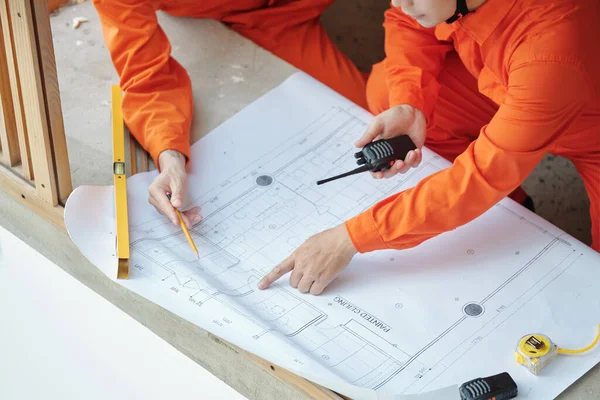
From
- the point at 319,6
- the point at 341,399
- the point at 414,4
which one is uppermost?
the point at 414,4

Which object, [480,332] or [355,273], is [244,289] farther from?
[480,332]

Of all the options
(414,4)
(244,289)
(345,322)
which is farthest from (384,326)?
(414,4)

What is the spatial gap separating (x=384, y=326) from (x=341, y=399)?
127mm

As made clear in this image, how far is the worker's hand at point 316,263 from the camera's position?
117cm

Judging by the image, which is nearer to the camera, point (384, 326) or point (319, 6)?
point (384, 326)

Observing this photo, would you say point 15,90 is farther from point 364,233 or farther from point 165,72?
point 364,233

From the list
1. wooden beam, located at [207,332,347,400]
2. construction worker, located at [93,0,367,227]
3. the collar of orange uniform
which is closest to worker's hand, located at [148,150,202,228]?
construction worker, located at [93,0,367,227]

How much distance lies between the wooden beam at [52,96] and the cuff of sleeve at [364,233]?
44 cm

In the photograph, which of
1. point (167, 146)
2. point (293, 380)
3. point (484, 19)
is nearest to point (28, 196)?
point (167, 146)

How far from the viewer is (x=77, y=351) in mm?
1292

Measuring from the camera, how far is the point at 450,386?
1.05 m

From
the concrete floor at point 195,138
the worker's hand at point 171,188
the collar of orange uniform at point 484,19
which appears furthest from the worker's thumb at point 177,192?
the collar of orange uniform at point 484,19

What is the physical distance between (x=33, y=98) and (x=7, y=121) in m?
0.13

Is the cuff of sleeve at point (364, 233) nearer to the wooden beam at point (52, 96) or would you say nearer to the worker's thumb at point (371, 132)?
the worker's thumb at point (371, 132)
